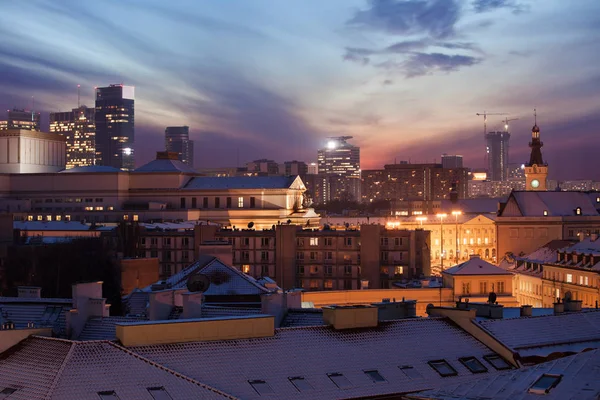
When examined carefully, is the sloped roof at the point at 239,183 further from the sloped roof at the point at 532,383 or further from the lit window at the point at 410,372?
the sloped roof at the point at 532,383

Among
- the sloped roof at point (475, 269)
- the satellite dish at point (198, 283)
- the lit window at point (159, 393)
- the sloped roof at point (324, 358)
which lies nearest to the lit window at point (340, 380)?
the sloped roof at point (324, 358)

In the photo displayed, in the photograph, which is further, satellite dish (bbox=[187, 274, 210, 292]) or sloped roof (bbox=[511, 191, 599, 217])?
sloped roof (bbox=[511, 191, 599, 217])

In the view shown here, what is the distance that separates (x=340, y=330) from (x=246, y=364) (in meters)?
5.04

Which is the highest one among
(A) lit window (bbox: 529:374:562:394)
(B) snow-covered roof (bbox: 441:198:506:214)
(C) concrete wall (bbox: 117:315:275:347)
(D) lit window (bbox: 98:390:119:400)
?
(B) snow-covered roof (bbox: 441:198:506:214)

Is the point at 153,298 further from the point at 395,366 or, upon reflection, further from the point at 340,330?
the point at 395,366

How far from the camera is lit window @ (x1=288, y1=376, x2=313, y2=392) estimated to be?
30052mm

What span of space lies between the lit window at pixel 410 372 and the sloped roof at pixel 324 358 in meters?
0.11

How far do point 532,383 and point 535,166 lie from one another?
167316 millimetres

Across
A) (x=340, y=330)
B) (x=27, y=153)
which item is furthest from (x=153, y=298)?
(x=27, y=153)

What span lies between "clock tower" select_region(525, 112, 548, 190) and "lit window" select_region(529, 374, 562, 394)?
166m

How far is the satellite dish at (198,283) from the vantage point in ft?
166

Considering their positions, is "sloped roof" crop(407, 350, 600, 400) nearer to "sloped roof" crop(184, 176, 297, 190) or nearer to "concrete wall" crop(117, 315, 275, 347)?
"concrete wall" crop(117, 315, 275, 347)

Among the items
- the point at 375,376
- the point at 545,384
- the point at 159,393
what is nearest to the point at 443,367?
the point at 375,376

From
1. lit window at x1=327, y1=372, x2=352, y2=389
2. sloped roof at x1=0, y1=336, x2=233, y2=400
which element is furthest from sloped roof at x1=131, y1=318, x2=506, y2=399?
sloped roof at x1=0, y1=336, x2=233, y2=400
